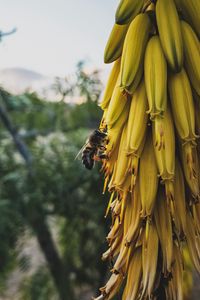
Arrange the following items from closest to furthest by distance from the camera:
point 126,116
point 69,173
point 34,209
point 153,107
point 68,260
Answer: point 153,107 → point 126,116 → point 34,209 → point 69,173 → point 68,260

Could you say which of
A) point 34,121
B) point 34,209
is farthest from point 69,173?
point 34,121

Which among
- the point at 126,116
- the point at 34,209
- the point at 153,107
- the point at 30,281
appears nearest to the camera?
the point at 153,107

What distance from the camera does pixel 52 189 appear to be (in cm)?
461

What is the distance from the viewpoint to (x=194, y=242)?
1.43 metres

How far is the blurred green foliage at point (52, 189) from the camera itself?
4398 mm

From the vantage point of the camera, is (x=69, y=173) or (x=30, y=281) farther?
(x=30, y=281)

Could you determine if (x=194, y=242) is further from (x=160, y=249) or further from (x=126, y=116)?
(x=126, y=116)

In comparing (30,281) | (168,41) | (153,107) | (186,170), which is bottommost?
(30,281)

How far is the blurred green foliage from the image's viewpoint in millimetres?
4398

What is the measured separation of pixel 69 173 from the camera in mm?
4695

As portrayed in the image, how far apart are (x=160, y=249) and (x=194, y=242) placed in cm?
10

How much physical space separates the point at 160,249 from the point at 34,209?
3.02m

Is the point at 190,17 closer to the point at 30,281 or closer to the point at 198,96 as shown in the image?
the point at 198,96

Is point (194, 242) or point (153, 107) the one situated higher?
point (153, 107)
